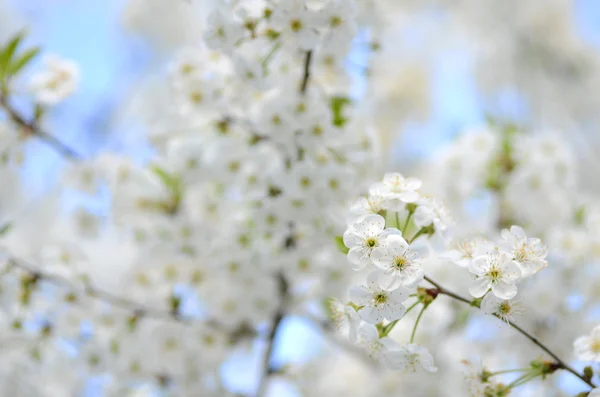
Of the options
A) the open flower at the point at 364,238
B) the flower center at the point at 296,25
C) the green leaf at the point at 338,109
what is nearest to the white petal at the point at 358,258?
the open flower at the point at 364,238

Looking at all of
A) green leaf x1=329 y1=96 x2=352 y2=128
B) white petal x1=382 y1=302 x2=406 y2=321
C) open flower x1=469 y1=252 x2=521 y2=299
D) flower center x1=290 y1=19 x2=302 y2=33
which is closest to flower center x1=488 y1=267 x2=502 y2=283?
open flower x1=469 y1=252 x2=521 y2=299

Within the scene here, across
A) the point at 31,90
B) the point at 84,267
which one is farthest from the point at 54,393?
the point at 31,90

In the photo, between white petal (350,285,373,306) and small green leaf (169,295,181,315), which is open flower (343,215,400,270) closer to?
white petal (350,285,373,306)

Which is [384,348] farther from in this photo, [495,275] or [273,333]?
[273,333]

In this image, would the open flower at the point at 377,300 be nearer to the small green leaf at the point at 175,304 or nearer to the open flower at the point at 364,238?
the open flower at the point at 364,238

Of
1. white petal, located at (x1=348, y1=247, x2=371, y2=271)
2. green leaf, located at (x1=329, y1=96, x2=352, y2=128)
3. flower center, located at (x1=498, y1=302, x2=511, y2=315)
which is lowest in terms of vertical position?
white petal, located at (x1=348, y1=247, x2=371, y2=271)

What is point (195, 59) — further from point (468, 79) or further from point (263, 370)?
point (468, 79)
